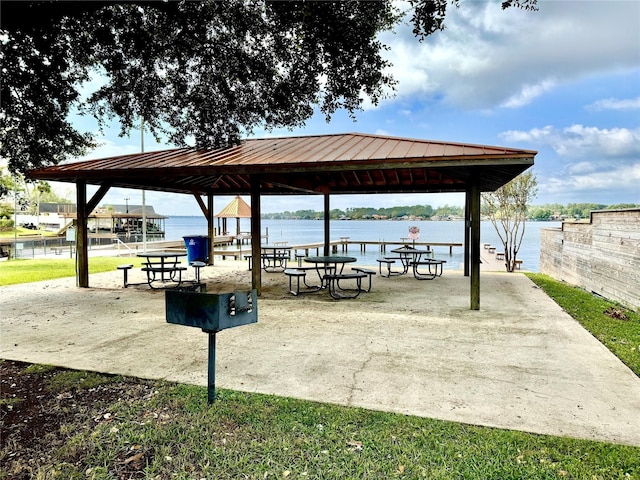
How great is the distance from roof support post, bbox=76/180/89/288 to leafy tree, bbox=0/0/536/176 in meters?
1.66

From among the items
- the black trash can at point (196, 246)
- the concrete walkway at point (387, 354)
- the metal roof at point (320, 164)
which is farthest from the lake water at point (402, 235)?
the concrete walkway at point (387, 354)

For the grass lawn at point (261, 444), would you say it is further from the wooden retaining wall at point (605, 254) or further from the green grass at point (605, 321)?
the wooden retaining wall at point (605, 254)

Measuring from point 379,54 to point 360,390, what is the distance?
4586mm

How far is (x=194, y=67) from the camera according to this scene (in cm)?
641

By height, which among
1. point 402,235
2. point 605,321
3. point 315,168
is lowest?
point 402,235

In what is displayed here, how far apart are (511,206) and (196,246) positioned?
12585mm

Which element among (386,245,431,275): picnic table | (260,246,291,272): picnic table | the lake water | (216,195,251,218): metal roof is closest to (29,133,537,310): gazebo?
(386,245,431,275): picnic table

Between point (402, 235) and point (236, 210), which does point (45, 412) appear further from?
point (402, 235)

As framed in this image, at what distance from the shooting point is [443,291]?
27.8 feet

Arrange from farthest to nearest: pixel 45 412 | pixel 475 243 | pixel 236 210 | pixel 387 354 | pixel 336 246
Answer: pixel 236 210 → pixel 336 246 → pixel 475 243 → pixel 387 354 → pixel 45 412

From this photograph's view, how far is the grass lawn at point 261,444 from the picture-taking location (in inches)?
89.0

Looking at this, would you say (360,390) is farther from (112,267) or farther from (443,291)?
(112,267)

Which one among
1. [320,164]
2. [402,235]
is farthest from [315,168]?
[402,235]

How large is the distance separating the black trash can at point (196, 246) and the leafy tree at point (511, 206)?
1127cm
